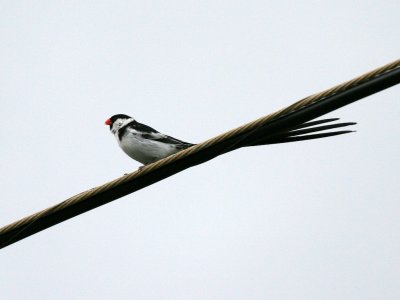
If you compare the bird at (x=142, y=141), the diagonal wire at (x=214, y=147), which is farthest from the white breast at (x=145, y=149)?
the diagonal wire at (x=214, y=147)

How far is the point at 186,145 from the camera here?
8.02 metres

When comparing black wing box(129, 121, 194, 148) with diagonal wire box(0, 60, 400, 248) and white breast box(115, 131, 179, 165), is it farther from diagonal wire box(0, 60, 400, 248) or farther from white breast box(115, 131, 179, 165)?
diagonal wire box(0, 60, 400, 248)

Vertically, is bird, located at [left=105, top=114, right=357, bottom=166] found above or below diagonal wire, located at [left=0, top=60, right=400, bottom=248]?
above

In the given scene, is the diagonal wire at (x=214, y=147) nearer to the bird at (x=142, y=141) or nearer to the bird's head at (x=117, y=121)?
the bird at (x=142, y=141)

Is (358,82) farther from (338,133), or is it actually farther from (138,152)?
(138,152)

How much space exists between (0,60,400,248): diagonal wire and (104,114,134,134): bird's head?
4.27 metres

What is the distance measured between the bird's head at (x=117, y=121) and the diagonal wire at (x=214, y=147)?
4266 mm

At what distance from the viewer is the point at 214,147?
4.67 metres

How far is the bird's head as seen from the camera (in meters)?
9.23

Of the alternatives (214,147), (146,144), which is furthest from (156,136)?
(214,147)

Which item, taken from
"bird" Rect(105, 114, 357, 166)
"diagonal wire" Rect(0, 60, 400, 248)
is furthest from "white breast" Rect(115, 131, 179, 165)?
"diagonal wire" Rect(0, 60, 400, 248)

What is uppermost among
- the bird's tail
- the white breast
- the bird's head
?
the bird's head

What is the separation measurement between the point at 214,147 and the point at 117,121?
4.90 m

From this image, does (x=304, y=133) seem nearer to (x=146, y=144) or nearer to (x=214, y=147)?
(x=214, y=147)
